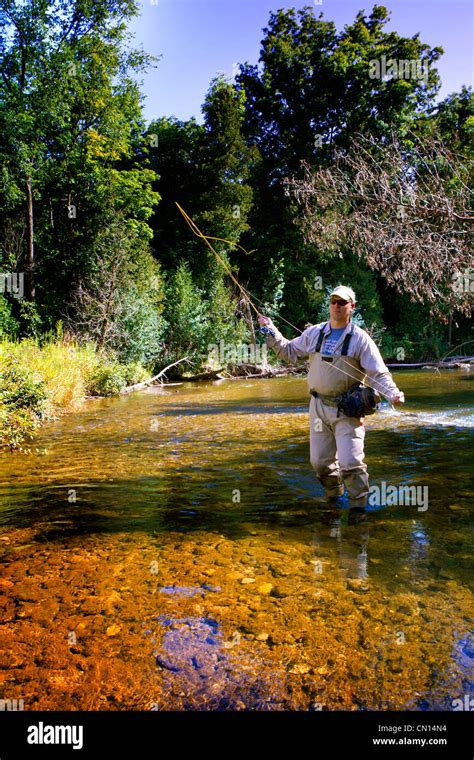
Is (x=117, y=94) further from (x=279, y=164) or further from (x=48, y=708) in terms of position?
(x=48, y=708)

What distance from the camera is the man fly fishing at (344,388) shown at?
5.65m

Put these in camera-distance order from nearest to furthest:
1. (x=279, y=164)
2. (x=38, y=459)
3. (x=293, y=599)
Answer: (x=293, y=599) → (x=38, y=459) → (x=279, y=164)

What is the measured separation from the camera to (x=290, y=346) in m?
6.34

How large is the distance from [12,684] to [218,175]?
27599 mm

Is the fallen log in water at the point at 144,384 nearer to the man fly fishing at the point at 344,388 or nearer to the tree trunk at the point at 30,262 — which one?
the tree trunk at the point at 30,262

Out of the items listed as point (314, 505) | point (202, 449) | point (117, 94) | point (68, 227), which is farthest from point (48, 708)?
point (117, 94)

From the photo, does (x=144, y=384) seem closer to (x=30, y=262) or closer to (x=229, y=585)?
(x=30, y=262)

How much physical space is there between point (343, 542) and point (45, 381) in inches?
384

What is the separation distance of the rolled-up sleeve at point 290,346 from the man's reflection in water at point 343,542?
1708 millimetres

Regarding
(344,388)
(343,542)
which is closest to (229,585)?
(343,542)

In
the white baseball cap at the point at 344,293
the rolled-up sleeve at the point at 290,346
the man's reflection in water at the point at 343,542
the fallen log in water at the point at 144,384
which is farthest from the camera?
the fallen log in water at the point at 144,384

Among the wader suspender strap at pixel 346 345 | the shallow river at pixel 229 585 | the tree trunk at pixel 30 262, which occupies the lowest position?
the shallow river at pixel 229 585

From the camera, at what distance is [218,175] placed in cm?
2805

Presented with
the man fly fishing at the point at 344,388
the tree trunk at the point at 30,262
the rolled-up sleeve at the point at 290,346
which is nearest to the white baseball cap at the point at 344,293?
the man fly fishing at the point at 344,388
